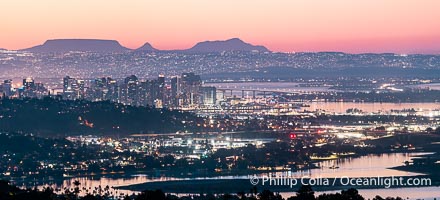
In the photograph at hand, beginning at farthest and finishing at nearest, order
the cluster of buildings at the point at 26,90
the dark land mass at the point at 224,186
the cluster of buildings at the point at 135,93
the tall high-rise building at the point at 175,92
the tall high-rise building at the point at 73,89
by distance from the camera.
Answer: the tall high-rise building at the point at 73,89 → the tall high-rise building at the point at 175,92 → the cluster of buildings at the point at 135,93 → the cluster of buildings at the point at 26,90 → the dark land mass at the point at 224,186

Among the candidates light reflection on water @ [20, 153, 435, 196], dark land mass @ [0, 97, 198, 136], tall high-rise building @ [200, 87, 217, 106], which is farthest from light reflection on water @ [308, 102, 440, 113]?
light reflection on water @ [20, 153, 435, 196]

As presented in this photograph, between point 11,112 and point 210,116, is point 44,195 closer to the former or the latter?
point 11,112

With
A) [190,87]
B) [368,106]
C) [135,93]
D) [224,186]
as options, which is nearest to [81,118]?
[135,93]

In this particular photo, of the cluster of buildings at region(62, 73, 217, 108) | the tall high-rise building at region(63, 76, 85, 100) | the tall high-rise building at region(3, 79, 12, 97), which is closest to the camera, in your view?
the tall high-rise building at region(3, 79, 12, 97)

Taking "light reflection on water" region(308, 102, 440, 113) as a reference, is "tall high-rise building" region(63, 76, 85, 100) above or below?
above

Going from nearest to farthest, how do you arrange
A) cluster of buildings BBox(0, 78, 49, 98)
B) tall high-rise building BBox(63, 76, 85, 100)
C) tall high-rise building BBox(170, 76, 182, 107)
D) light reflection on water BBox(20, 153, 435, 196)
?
1. light reflection on water BBox(20, 153, 435, 196)
2. cluster of buildings BBox(0, 78, 49, 98)
3. tall high-rise building BBox(170, 76, 182, 107)
4. tall high-rise building BBox(63, 76, 85, 100)

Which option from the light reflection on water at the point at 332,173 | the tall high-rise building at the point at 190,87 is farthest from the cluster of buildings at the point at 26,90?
the light reflection on water at the point at 332,173

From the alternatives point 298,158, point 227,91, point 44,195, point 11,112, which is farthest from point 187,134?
point 227,91

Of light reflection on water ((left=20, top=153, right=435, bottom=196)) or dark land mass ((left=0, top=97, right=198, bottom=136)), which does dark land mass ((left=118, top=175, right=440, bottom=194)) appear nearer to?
light reflection on water ((left=20, top=153, right=435, bottom=196))

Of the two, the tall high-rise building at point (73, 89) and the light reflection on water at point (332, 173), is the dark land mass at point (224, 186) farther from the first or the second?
the tall high-rise building at point (73, 89)

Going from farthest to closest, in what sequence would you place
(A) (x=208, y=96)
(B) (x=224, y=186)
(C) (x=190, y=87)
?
(C) (x=190, y=87) → (A) (x=208, y=96) → (B) (x=224, y=186)

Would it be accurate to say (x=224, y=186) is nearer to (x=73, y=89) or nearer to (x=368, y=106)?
(x=73, y=89)

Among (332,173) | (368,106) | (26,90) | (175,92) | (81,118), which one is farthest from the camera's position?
(368,106)
